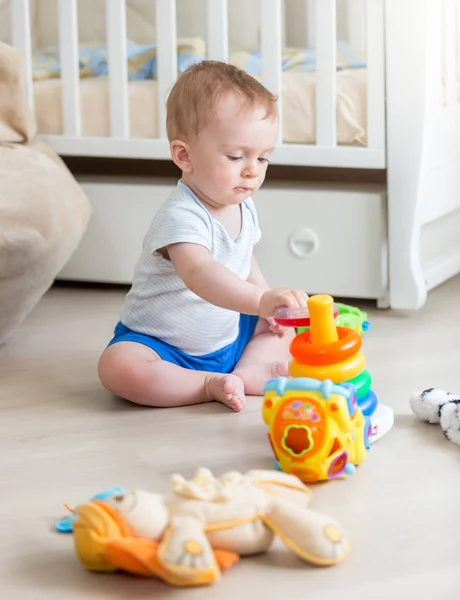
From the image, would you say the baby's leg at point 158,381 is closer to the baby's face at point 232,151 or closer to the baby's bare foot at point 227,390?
the baby's bare foot at point 227,390

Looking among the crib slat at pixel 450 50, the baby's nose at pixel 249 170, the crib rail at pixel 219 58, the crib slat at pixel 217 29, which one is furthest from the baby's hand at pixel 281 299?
the crib slat at pixel 450 50

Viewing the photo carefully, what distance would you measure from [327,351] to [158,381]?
13.3 inches

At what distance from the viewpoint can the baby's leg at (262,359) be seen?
4.95 ft

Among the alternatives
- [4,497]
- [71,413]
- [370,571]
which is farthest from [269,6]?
[370,571]

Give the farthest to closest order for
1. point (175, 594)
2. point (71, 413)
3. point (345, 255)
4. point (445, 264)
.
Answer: point (445, 264), point (345, 255), point (71, 413), point (175, 594)

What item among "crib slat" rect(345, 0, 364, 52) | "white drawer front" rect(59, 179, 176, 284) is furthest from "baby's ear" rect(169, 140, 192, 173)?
"crib slat" rect(345, 0, 364, 52)

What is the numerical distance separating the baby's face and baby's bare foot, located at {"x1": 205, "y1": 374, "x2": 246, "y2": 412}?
0.26 m

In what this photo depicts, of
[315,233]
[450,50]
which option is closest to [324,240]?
[315,233]

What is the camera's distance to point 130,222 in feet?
6.91

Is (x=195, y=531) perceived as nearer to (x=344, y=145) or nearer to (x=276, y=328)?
(x=276, y=328)

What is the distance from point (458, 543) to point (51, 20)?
6.50 feet

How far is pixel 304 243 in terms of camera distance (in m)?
1.98

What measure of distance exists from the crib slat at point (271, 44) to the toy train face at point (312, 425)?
0.88 m

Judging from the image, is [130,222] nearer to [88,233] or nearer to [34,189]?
[88,233]
